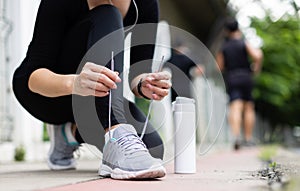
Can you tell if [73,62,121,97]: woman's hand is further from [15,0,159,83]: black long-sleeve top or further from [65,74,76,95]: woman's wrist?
[15,0,159,83]: black long-sleeve top

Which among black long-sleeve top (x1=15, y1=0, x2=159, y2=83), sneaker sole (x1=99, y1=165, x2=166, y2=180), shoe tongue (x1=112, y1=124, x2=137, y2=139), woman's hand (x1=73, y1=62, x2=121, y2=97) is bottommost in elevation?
sneaker sole (x1=99, y1=165, x2=166, y2=180)

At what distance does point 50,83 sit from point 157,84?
37 cm

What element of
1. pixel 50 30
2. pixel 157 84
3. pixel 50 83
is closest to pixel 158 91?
pixel 157 84

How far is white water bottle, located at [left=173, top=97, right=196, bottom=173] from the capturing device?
2305 millimetres

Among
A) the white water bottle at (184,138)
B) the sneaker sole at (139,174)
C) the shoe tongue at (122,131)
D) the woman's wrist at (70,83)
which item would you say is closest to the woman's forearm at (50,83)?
the woman's wrist at (70,83)

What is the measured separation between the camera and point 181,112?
2.32 m

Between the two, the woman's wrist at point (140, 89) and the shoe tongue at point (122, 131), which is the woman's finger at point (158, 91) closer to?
the woman's wrist at point (140, 89)

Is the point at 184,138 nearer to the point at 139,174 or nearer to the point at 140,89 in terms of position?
the point at 140,89

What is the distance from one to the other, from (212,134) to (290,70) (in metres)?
5.71

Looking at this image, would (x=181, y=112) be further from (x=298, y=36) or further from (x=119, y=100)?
(x=298, y=36)

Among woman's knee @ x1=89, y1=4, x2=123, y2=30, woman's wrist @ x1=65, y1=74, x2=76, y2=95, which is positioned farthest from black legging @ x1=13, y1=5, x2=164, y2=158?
woman's wrist @ x1=65, y1=74, x2=76, y2=95

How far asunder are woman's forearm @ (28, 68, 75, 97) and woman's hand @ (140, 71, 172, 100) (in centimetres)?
31

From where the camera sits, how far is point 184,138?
7.57ft

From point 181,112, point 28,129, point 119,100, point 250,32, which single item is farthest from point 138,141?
point 250,32
